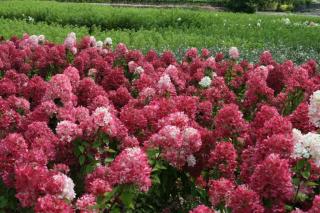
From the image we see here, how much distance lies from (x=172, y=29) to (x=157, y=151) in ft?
35.0

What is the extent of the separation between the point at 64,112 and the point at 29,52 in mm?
3258

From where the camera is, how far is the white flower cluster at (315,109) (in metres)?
2.99

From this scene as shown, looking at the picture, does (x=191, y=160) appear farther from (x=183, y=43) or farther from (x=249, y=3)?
(x=249, y=3)

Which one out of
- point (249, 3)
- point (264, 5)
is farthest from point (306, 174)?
point (264, 5)

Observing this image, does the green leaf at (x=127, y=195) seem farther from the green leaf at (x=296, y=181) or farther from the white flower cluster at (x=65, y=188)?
the green leaf at (x=296, y=181)

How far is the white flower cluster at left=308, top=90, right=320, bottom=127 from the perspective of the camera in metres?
2.99

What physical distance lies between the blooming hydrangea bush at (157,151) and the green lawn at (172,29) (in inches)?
195

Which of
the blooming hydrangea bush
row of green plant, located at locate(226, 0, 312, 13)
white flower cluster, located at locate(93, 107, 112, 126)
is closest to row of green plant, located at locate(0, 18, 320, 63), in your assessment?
the blooming hydrangea bush

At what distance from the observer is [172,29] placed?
13.3 m

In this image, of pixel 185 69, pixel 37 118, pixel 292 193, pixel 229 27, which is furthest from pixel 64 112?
pixel 229 27

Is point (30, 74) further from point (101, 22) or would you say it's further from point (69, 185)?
point (101, 22)

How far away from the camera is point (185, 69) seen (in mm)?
5840

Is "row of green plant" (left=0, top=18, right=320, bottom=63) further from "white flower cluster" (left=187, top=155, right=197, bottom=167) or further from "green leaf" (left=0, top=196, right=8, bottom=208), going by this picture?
"green leaf" (left=0, top=196, right=8, bottom=208)

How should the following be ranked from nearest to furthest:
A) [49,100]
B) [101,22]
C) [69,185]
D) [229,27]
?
1. [69,185]
2. [49,100]
3. [229,27]
4. [101,22]
